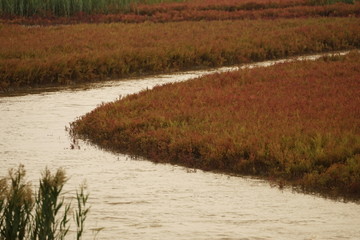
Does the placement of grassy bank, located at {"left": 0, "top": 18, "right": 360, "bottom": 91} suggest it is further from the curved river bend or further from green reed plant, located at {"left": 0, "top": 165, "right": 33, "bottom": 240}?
green reed plant, located at {"left": 0, "top": 165, "right": 33, "bottom": 240}

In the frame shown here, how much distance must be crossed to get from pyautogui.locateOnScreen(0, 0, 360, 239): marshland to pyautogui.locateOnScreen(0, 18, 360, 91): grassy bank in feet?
0.23

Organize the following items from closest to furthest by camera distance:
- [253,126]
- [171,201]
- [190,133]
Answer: [171,201], [190,133], [253,126]

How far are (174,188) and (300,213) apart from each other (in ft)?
6.80

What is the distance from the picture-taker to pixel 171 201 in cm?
977

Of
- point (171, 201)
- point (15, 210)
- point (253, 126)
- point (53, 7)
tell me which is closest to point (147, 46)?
point (53, 7)

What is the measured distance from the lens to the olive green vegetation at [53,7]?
36938 millimetres

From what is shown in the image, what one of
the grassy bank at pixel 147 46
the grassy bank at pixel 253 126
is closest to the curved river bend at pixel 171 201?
the grassy bank at pixel 253 126

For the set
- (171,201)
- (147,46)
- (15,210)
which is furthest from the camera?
(147,46)

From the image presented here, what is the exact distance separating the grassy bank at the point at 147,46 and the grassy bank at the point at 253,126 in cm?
502

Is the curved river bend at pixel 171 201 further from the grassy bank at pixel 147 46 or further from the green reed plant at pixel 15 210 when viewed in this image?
the grassy bank at pixel 147 46

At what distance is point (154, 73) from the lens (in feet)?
78.6

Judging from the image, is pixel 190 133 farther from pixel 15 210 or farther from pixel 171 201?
pixel 15 210

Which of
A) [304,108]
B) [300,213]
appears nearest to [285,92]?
[304,108]

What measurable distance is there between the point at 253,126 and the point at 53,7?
25.9m
